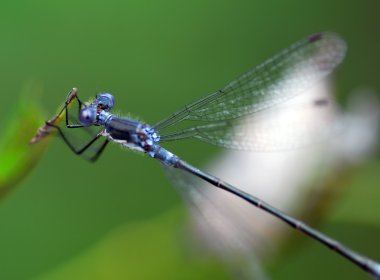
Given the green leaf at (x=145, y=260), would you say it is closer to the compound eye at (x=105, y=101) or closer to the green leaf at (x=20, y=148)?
the compound eye at (x=105, y=101)

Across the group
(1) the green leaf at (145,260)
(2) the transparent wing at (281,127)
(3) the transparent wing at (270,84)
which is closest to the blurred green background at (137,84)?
→ (1) the green leaf at (145,260)

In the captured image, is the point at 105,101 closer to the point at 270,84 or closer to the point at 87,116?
the point at 87,116

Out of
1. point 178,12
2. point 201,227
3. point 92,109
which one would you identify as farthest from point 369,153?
point 178,12

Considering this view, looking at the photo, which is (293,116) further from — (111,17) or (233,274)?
(111,17)

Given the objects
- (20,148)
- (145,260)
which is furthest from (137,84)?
(20,148)

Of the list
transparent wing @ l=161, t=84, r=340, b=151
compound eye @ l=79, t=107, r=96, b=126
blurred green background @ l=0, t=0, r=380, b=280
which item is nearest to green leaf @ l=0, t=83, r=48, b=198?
compound eye @ l=79, t=107, r=96, b=126

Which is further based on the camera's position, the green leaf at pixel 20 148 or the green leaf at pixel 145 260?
the green leaf at pixel 145 260

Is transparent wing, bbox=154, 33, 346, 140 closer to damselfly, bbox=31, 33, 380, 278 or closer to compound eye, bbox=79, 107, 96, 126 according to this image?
damselfly, bbox=31, 33, 380, 278
